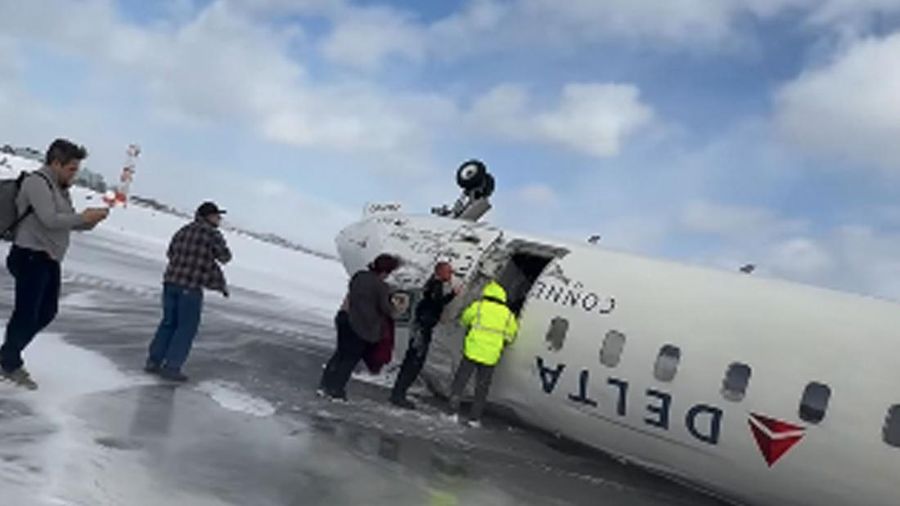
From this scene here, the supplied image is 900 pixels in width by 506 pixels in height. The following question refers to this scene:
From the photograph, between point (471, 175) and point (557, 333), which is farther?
point (471, 175)

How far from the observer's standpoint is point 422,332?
13102mm

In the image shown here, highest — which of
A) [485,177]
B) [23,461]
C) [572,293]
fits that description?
[485,177]

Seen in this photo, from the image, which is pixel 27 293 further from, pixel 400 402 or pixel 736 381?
pixel 736 381

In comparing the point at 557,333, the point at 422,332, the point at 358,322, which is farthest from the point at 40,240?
the point at 557,333

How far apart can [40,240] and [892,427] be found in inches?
353

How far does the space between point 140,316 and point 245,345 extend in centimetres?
263

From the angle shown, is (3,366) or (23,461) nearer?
(23,461)

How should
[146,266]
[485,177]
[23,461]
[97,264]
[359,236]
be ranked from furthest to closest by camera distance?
[146,266], [97,264], [485,177], [359,236], [23,461]

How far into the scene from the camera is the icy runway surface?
707 centimetres

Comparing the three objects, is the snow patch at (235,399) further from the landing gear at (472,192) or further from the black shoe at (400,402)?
the landing gear at (472,192)

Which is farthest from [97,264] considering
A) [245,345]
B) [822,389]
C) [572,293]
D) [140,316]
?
[822,389]

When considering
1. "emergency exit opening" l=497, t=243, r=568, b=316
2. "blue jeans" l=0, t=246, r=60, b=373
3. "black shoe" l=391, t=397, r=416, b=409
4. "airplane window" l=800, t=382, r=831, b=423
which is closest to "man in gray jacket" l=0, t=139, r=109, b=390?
"blue jeans" l=0, t=246, r=60, b=373

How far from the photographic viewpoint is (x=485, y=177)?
60.6 feet

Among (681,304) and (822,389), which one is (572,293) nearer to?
(681,304)
